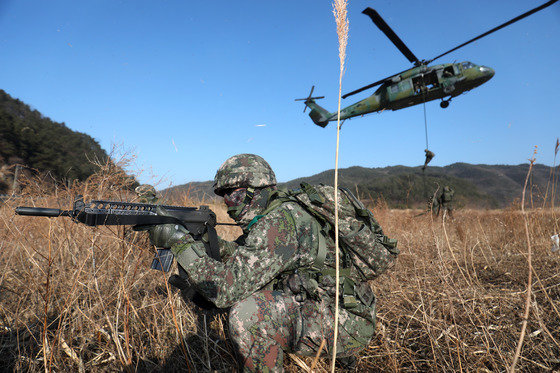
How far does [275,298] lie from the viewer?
6.51 ft

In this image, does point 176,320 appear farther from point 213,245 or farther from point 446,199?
point 446,199

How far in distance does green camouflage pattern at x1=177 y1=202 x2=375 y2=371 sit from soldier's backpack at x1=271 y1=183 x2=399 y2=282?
0.14 m

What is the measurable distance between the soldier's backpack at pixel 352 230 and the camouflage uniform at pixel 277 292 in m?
0.09

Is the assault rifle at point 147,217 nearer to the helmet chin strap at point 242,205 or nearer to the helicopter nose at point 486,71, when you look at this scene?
the helmet chin strap at point 242,205

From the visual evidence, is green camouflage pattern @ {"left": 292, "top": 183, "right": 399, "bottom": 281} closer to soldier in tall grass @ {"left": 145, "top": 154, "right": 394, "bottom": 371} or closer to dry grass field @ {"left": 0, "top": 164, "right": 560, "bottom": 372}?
soldier in tall grass @ {"left": 145, "top": 154, "right": 394, "bottom": 371}

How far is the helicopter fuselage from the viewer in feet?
36.2

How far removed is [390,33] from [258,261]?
10.9m

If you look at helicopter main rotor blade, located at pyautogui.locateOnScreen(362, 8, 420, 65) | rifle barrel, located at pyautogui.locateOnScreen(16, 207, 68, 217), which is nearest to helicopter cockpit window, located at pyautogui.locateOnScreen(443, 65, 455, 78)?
helicopter main rotor blade, located at pyautogui.locateOnScreen(362, 8, 420, 65)

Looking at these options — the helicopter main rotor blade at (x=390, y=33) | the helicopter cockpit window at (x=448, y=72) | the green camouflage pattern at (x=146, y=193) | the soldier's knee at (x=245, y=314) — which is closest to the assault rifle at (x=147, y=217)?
the soldier's knee at (x=245, y=314)

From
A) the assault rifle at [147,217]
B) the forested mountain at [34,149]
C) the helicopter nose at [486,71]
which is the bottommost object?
the assault rifle at [147,217]

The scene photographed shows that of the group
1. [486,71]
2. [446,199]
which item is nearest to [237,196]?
[446,199]

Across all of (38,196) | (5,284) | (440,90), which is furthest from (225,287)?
(440,90)

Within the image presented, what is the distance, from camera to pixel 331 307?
205cm

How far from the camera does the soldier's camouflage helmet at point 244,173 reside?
2.45 metres
